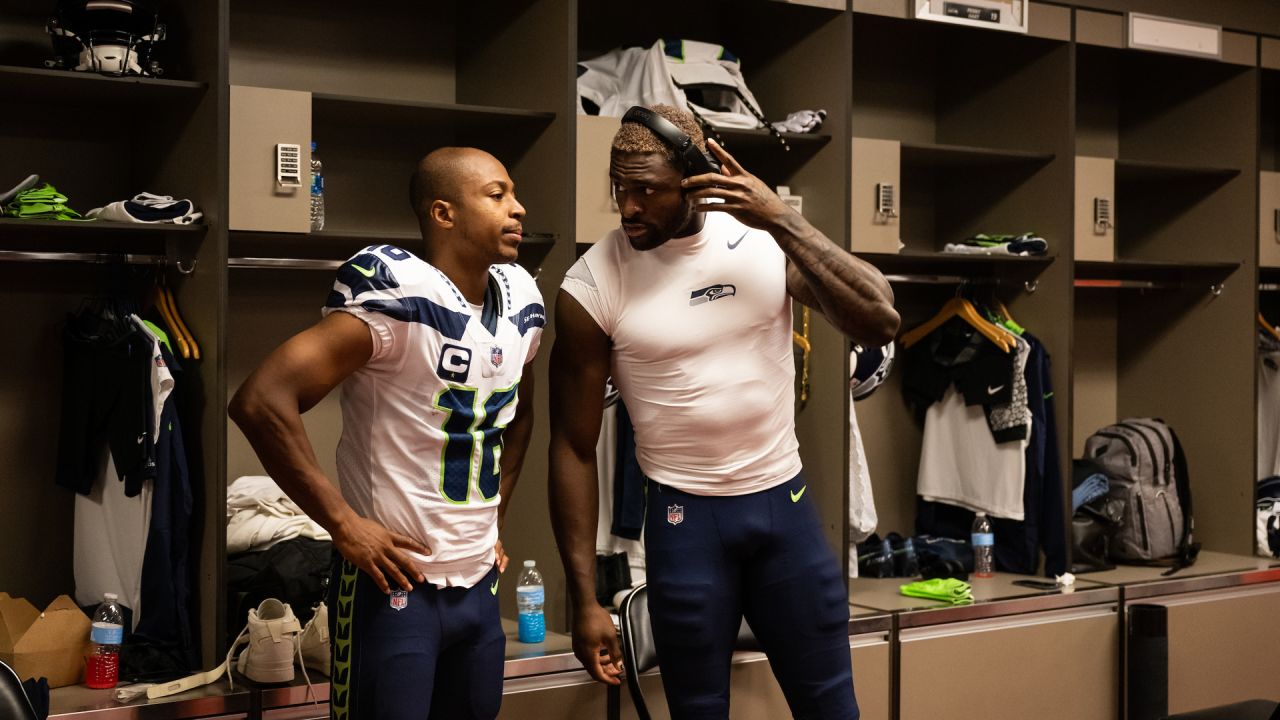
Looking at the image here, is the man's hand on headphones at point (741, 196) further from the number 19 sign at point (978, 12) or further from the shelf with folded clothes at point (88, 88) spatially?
the number 19 sign at point (978, 12)

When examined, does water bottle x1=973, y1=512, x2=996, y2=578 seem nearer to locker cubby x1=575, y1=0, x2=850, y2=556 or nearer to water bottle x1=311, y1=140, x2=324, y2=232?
locker cubby x1=575, y1=0, x2=850, y2=556

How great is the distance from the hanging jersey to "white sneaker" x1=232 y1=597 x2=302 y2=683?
1.00 m

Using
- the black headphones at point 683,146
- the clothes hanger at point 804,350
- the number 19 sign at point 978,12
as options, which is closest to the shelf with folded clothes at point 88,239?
the black headphones at point 683,146

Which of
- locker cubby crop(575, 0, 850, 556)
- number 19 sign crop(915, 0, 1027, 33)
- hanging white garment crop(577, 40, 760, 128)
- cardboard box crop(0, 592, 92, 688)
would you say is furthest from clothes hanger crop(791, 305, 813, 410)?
cardboard box crop(0, 592, 92, 688)

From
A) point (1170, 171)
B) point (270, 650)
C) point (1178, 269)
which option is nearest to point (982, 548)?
point (1178, 269)

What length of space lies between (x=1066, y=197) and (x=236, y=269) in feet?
8.57

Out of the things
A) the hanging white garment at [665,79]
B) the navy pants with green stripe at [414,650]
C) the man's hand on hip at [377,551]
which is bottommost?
the navy pants with green stripe at [414,650]

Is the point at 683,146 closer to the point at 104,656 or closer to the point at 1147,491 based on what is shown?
the point at 104,656

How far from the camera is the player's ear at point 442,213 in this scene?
224cm

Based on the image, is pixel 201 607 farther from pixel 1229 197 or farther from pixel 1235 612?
pixel 1229 197

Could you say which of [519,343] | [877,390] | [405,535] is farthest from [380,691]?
[877,390]

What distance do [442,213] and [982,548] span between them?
2623 mm

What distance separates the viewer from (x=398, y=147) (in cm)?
374

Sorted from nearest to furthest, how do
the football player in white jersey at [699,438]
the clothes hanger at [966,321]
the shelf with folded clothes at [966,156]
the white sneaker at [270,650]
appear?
the football player in white jersey at [699,438], the white sneaker at [270,650], the shelf with folded clothes at [966,156], the clothes hanger at [966,321]
